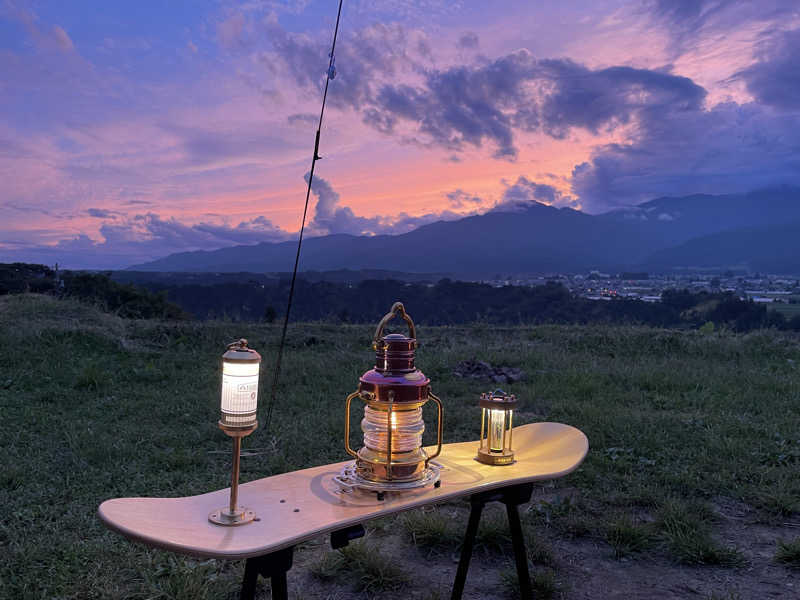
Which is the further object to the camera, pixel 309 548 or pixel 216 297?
pixel 216 297

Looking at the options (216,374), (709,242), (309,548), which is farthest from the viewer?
(709,242)

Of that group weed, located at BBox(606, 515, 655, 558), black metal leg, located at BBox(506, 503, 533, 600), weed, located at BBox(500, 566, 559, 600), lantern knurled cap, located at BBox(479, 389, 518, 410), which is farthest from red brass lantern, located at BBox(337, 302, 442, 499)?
weed, located at BBox(606, 515, 655, 558)

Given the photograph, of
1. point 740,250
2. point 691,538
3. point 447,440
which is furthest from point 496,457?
point 740,250

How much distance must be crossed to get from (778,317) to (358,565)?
15.1 m

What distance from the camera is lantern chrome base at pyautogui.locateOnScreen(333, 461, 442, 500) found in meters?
1.80

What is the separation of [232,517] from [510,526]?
1228mm

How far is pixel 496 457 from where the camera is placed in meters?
2.24

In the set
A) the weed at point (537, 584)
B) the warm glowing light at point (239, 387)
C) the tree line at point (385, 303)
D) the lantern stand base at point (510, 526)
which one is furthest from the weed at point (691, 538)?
the tree line at point (385, 303)

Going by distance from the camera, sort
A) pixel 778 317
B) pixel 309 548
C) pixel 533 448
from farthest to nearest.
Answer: pixel 778 317, pixel 309 548, pixel 533 448

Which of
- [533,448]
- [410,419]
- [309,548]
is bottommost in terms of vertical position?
[309,548]

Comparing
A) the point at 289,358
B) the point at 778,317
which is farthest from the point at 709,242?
the point at 289,358

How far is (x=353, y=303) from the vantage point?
1792 cm

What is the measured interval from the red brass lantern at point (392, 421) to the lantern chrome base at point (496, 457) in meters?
0.40

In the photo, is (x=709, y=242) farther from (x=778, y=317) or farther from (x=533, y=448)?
(x=533, y=448)
